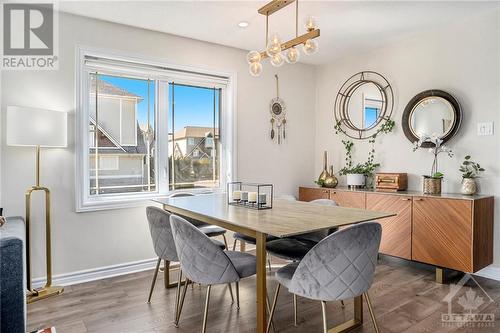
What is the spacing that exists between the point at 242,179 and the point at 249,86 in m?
1.16

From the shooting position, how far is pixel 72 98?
3088 millimetres

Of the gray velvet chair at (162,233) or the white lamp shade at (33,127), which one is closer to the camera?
the gray velvet chair at (162,233)

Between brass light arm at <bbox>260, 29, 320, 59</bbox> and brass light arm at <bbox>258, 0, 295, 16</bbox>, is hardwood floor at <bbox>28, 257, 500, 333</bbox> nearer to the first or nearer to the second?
brass light arm at <bbox>260, 29, 320, 59</bbox>

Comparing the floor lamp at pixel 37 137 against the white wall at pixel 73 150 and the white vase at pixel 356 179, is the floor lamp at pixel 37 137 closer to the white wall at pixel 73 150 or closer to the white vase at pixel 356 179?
the white wall at pixel 73 150

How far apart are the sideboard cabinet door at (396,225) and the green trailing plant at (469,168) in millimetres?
585

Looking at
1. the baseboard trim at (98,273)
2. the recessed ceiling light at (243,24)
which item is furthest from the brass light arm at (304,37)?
the baseboard trim at (98,273)

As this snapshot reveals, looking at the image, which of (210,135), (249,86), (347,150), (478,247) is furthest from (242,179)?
(478,247)

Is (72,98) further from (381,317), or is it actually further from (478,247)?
(478,247)

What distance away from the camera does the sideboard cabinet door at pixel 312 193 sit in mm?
4085

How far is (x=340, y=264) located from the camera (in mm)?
1739

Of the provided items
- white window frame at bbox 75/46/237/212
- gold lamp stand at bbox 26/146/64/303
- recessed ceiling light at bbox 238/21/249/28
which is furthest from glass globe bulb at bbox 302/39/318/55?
gold lamp stand at bbox 26/146/64/303

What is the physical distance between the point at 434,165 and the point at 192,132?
8.74ft

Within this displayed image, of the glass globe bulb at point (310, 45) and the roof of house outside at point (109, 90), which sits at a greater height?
the glass globe bulb at point (310, 45)

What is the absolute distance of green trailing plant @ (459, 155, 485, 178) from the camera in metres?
3.21
